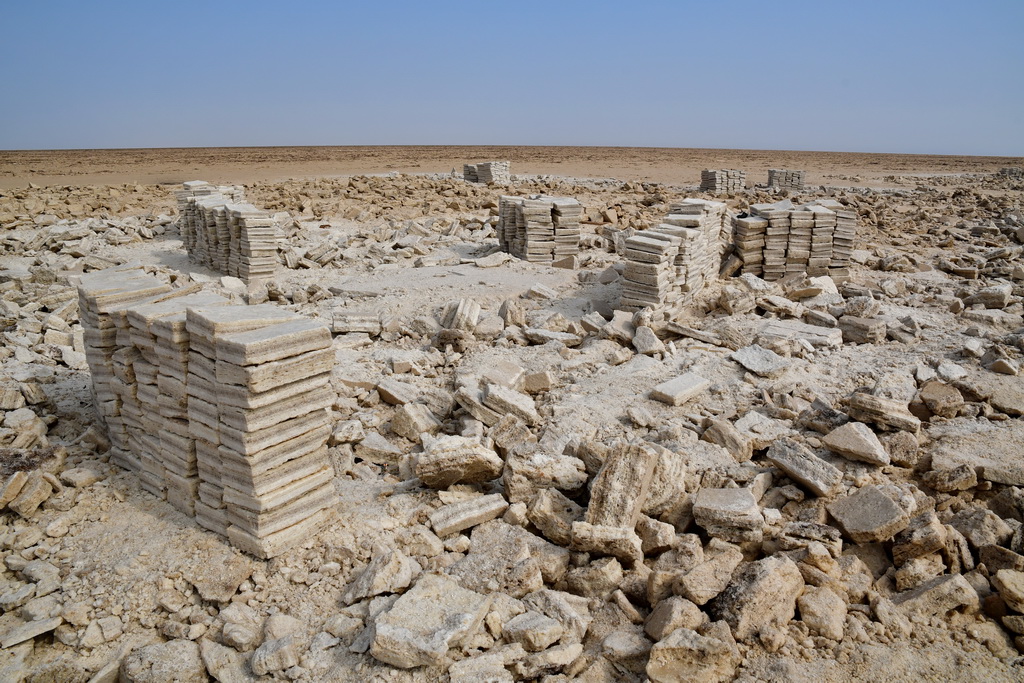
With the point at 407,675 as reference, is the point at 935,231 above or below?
above

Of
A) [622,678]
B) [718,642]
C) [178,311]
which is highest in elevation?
[178,311]

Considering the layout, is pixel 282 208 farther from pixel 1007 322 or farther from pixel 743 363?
pixel 1007 322

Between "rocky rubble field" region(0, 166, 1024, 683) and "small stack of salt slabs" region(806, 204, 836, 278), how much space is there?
2.75 m

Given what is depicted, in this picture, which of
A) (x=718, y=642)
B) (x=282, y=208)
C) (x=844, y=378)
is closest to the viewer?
(x=718, y=642)

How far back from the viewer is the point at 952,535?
4.39 meters

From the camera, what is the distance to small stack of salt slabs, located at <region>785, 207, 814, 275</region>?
1126cm

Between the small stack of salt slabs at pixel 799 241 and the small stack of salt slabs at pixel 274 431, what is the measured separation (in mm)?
9484

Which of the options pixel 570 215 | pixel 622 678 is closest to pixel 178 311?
pixel 622 678

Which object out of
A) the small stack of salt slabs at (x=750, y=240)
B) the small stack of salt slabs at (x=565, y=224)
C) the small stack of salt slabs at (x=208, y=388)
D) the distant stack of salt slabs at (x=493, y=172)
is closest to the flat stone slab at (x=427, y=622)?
the small stack of salt slabs at (x=208, y=388)

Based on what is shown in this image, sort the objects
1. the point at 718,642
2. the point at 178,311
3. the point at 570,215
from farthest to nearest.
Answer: the point at 570,215, the point at 178,311, the point at 718,642

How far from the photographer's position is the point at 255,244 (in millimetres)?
12023

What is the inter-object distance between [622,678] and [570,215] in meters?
10.5

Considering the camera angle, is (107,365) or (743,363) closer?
(107,365)

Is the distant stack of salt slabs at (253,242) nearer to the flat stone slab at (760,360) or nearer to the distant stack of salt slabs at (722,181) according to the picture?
the flat stone slab at (760,360)
